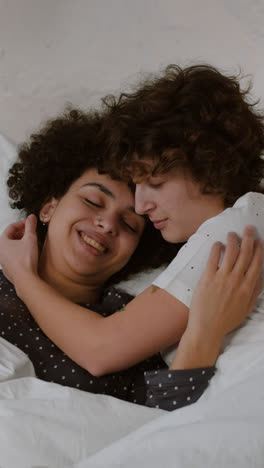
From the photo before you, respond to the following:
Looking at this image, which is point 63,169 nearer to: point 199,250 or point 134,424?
point 199,250

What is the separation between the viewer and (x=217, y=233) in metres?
1.17

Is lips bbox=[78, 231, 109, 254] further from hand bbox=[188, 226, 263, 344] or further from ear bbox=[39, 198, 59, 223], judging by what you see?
hand bbox=[188, 226, 263, 344]

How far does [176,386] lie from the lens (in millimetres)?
1160

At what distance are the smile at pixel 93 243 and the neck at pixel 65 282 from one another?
0.32 ft

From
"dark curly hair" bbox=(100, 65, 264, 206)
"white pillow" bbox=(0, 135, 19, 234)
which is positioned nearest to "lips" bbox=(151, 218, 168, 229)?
"dark curly hair" bbox=(100, 65, 264, 206)

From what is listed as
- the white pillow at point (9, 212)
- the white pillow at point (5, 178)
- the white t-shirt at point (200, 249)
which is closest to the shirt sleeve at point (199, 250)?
the white t-shirt at point (200, 249)

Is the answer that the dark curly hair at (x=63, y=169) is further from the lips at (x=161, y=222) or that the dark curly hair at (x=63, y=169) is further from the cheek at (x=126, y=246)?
the lips at (x=161, y=222)

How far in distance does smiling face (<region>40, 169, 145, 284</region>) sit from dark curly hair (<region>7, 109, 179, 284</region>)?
0.42ft

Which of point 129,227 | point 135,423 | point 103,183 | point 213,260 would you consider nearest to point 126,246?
point 129,227

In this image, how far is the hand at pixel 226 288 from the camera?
44.6 inches

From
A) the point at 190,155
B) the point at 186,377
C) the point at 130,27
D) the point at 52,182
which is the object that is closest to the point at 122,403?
the point at 186,377

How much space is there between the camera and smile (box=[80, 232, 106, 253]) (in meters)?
1.44

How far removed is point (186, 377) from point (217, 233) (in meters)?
0.28

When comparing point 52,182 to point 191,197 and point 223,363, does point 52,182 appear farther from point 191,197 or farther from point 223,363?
point 223,363
